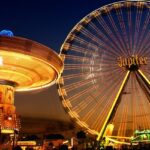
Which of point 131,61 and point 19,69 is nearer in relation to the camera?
point 19,69

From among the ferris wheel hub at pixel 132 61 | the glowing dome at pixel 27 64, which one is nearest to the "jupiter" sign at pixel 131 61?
the ferris wheel hub at pixel 132 61

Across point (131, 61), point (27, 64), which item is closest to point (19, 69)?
point (27, 64)

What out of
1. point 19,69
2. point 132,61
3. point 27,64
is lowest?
point 19,69

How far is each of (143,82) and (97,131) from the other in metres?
4.78

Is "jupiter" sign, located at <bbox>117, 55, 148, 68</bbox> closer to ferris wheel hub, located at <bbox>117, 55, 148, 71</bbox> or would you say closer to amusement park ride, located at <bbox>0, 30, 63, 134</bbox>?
ferris wheel hub, located at <bbox>117, 55, 148, 71</bbox>

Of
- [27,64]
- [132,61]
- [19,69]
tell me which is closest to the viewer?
[27,64]

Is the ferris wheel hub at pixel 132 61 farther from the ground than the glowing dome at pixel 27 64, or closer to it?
farther from the ground

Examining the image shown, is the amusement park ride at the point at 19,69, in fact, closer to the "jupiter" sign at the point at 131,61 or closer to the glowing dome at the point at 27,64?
the glowing dome at the point at 27,64

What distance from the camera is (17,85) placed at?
2078 cm

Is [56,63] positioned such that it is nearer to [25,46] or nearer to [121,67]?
[25,46]

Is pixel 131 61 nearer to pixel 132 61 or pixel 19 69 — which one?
pixel 132 61

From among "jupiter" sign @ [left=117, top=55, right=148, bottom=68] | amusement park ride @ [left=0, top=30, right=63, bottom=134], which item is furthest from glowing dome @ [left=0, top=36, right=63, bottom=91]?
"jupiter" sign @ [left=117, top=55, right=148, bottom=68]

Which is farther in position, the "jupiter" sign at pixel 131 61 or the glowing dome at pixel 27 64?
the "jupiter" sign at pixel 131 61

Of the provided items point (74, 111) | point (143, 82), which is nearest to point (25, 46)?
point (74, 111)
